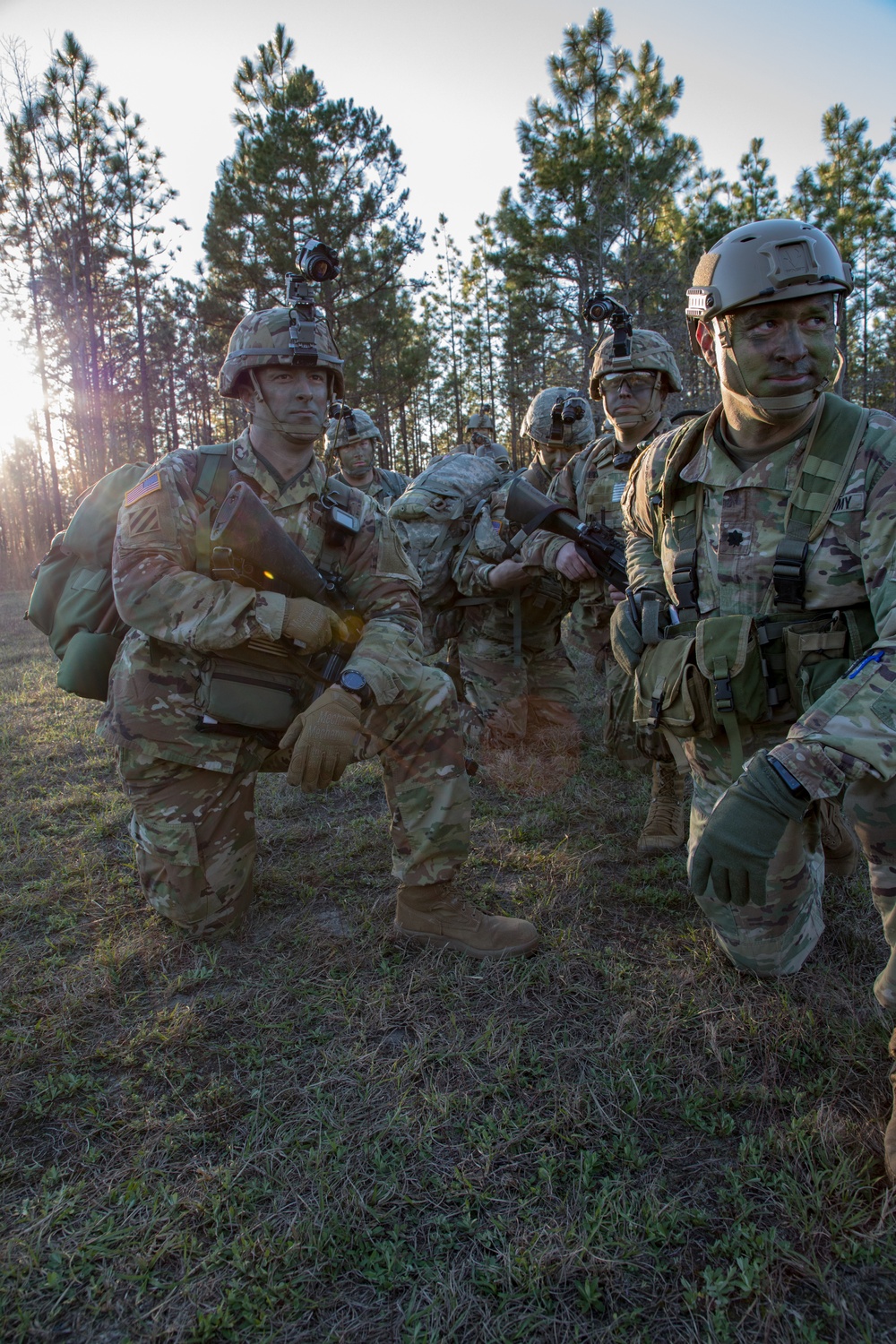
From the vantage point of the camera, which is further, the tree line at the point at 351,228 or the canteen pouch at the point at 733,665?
the tree line at the point at 351,228

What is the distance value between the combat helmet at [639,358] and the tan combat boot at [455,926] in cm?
293

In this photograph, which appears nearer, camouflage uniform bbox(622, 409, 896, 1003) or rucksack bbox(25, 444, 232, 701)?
camouflage uniform bbox(622, 409, 896, 1003)

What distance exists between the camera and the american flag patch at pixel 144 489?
3.18m

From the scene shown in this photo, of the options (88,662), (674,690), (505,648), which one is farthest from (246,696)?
(505,648)

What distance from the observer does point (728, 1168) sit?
1891mm

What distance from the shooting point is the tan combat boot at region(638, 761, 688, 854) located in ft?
12.4

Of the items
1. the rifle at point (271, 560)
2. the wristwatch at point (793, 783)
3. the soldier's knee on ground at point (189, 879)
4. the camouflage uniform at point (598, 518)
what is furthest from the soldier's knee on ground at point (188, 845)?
the wristwatch at point (793, 783)

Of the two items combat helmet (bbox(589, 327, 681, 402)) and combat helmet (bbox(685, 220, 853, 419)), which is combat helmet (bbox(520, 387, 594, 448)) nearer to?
combat helmet (bbox(589, 327, 681, 402))

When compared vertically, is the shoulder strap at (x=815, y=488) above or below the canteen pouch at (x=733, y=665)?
above

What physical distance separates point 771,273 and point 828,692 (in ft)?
4.17

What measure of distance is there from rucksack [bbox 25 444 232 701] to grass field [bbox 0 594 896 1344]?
1.02 metres

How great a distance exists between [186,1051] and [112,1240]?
663 mm

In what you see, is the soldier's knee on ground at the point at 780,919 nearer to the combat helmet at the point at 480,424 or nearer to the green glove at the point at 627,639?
the green glove at the point at 627,639

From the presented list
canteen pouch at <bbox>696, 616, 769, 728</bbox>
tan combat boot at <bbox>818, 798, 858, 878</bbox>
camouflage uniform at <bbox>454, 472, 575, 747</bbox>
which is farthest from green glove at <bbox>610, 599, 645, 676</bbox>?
camouflage uniform at <bbox>454, 472, 575, 747</bbox>
